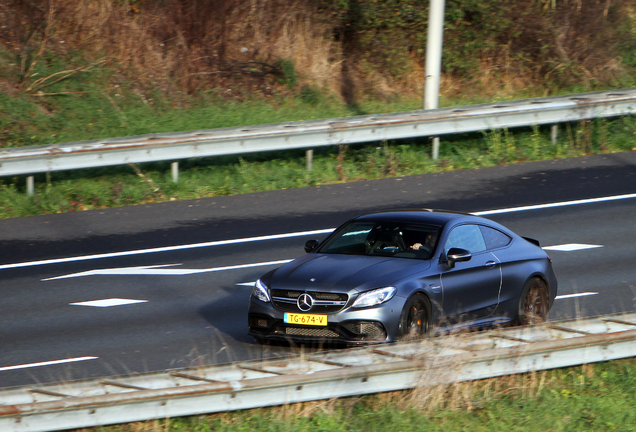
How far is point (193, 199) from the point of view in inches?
626

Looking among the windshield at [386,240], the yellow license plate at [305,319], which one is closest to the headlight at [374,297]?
the yellow license plate at [305,319]

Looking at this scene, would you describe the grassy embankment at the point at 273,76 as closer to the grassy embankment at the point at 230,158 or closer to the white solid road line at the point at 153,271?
the grassy embankment at the point at 230,158

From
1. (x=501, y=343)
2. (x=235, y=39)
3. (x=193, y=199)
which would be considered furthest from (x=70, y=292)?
(x=235, y=39)

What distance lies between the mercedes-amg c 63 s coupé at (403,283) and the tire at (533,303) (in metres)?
0.01

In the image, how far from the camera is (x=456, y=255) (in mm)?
8695

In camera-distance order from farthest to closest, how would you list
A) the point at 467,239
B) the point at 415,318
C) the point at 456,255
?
the point at 467,239 < the point at 456,255 < the point at 415,318

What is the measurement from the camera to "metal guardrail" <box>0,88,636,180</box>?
15.4 m

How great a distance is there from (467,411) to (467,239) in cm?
281

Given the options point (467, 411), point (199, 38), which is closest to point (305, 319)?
point (467, 411)

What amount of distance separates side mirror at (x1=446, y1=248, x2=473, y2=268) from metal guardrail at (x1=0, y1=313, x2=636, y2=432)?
133 centimetres

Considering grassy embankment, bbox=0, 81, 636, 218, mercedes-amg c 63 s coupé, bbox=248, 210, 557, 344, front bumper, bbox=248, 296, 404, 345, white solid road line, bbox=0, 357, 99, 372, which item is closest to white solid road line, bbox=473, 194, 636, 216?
grassy embankment, bbox=0, 81, 636, 218

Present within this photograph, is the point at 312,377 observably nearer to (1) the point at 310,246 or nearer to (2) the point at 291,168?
(1) the point at 310,246

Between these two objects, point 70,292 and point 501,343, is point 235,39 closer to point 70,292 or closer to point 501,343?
point 70,292

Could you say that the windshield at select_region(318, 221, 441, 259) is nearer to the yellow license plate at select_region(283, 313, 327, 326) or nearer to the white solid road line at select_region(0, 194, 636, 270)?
the yellow license plate at select_region(283, 313, 327, 326)
